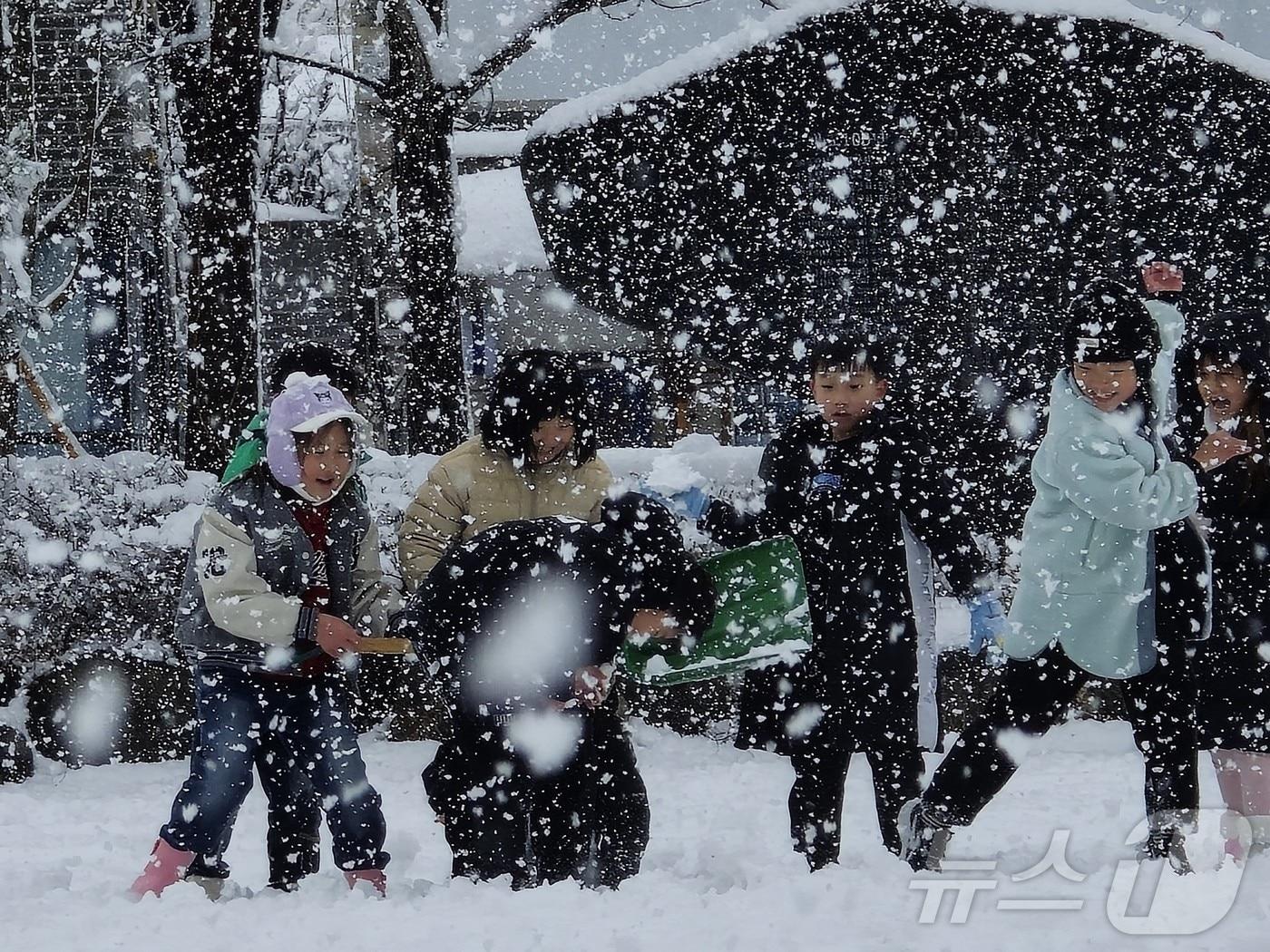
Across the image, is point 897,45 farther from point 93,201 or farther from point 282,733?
point 93,201

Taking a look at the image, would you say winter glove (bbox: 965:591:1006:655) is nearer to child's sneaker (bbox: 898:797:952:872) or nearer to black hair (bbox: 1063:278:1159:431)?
child's sneaker (bbox: 898:797:952:872)

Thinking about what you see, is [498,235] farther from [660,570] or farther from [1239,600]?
[660,570]

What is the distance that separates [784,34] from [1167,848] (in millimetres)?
5172

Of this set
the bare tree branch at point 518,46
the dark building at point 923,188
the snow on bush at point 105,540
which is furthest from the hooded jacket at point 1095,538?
the bare tree branch at point 518,46

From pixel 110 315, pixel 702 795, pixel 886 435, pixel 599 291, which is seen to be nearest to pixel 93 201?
pixel 110 315

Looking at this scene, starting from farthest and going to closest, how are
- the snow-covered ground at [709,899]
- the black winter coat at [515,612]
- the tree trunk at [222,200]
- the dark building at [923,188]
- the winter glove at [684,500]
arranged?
the dark building at [923,188] < the tree trunk at [222,200] < the winter glove at [684,500] < the black winter coat at [515,612] < the snow-covered ground at [709,899]

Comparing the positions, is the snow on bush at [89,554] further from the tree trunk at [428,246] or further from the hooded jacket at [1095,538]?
the hooded jacket at [1095,538]

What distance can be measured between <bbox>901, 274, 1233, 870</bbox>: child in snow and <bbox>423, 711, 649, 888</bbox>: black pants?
0.89 metres

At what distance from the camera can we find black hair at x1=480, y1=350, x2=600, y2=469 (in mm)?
3928

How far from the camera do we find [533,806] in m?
3.70

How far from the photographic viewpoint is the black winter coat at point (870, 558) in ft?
13.8

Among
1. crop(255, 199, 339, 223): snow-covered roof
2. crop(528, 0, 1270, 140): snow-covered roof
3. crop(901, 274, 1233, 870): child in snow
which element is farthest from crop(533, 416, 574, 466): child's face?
crop(255, 199, 339, 223): snow-covered roof

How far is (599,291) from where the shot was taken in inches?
330

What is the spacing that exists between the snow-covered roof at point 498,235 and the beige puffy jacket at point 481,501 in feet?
34.0
